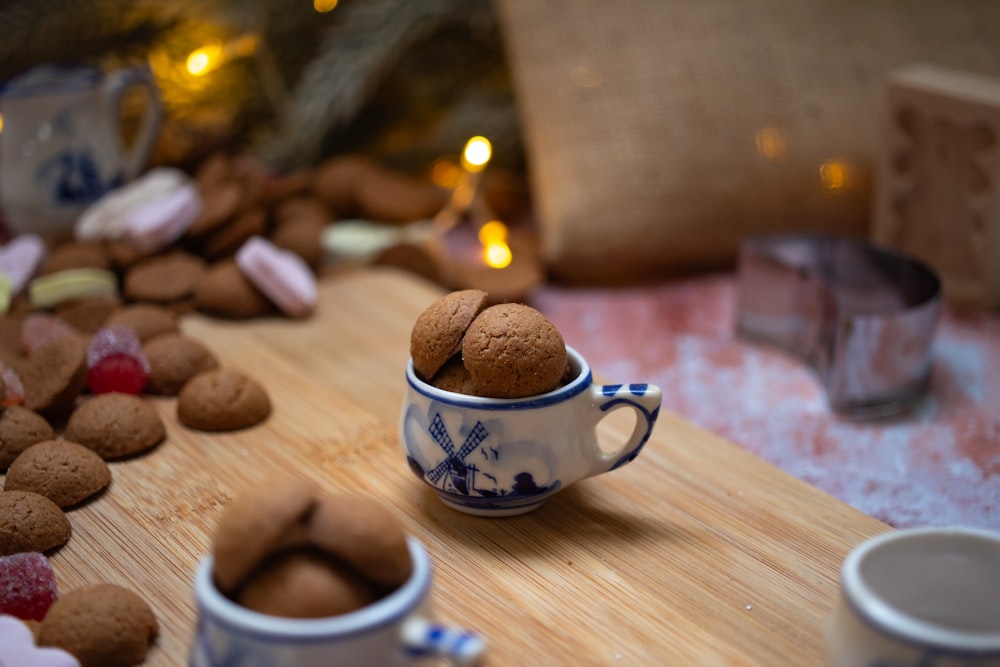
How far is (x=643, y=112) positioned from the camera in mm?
1758

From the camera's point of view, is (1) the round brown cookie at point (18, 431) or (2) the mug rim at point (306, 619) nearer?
(2) the mug rim at point (306, 619)

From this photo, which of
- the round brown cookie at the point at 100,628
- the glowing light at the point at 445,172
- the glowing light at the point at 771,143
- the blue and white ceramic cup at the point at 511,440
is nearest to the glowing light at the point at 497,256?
the glowing light at the point at 445,172

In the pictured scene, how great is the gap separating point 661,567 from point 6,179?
121 centimetres

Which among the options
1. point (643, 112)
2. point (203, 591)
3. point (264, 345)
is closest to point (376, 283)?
point (264, 345)

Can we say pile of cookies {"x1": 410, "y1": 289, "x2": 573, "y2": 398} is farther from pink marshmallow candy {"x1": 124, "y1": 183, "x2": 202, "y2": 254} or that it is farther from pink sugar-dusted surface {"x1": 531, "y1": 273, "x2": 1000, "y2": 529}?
pink marshmallow candy {"x1": 124, "y1": 183, "x2": 202, "y2": 254}

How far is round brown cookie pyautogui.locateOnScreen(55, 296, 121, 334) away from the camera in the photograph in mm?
1400

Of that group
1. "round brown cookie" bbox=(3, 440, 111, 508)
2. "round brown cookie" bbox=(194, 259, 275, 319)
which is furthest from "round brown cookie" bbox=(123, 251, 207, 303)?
"round brown cookie" bbox=(3, 440, 111, 508)

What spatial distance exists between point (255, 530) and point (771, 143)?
1323 mm

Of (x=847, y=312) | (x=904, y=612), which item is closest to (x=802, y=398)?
(x=847, y=312)

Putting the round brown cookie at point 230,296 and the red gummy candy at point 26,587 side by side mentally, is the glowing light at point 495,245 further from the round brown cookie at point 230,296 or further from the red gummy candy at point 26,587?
the red gummy candy at point 26,587

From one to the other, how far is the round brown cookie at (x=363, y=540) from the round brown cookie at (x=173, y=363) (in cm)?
60

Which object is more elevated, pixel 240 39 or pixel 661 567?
pixel 240 39

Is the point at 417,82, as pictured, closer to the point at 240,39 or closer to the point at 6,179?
the point at 240,39

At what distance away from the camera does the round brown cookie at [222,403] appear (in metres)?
1.17
